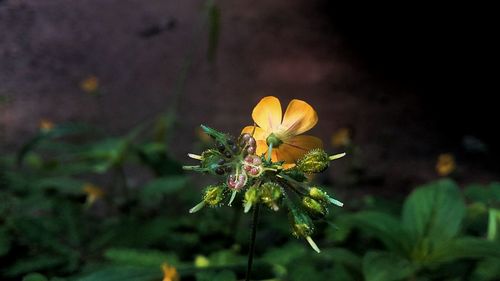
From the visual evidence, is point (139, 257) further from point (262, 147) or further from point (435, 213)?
point (435, 213)

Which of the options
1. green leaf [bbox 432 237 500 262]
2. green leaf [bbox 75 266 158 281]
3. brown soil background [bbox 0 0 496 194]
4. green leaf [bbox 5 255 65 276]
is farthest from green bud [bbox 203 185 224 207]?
brown soil background [bbox 0 0 496 194]

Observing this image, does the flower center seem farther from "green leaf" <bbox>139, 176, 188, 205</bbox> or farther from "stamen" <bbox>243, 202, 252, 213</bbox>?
"green leaf" <bbox>139, 176, 188, 205</bbox>

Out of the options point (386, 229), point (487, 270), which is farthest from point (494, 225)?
point (386, 229)

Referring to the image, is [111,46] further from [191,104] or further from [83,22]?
[191,104]

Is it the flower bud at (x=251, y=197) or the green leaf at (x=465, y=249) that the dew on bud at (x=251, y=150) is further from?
the green leaf at (x=465, y=249)

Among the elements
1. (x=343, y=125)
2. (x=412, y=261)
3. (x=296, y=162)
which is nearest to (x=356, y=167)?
(x=343, y=125)

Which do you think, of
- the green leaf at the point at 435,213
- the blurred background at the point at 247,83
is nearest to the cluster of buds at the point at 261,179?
the green leaf at the point at 435,213

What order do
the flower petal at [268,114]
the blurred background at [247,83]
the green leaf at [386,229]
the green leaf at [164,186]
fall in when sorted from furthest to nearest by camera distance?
the blurred background at [247,83] < the green leaf at [164,186] < the green leaf at [386,229] < the flower petal at [268,114]
